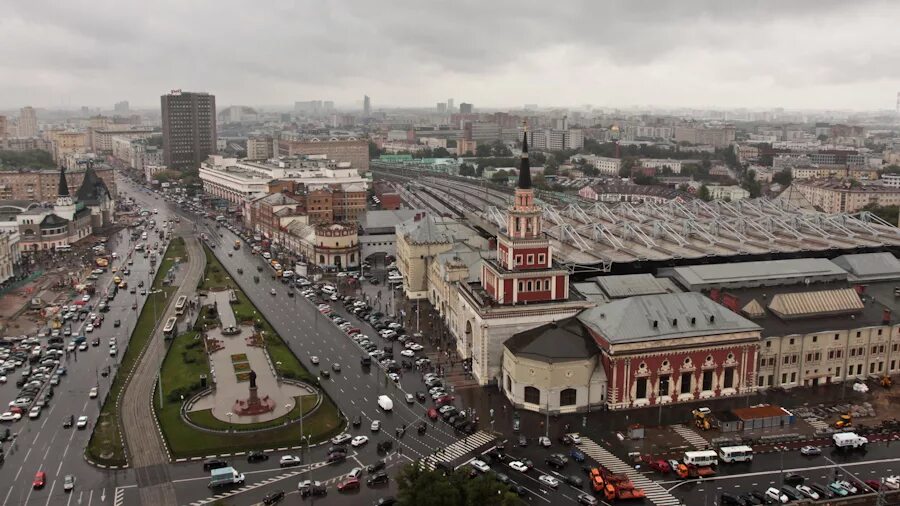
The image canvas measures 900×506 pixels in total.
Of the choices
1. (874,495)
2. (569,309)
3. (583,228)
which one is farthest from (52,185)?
(874,495)

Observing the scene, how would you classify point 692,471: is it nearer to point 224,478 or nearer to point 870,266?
point 224,478

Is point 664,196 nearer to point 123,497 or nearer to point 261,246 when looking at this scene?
point 261,246

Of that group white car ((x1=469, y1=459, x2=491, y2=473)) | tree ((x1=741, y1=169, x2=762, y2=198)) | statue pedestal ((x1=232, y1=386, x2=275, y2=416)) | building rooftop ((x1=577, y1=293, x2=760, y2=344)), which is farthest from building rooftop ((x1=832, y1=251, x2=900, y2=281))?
tree ((x1=741, y1=169, x2=762, y2=198))

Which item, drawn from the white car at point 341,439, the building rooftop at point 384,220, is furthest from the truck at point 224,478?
the building rooftop at point 384,220

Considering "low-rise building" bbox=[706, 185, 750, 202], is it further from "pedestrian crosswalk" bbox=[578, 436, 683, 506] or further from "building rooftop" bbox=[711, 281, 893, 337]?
"pedestrian crosswalk" bbox=[578, 436, 683, 506]

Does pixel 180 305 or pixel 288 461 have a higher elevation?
pixel 180 305

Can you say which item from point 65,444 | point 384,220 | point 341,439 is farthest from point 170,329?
point 384,220

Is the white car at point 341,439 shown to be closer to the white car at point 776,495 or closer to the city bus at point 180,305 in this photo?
the white car at point 776,495
